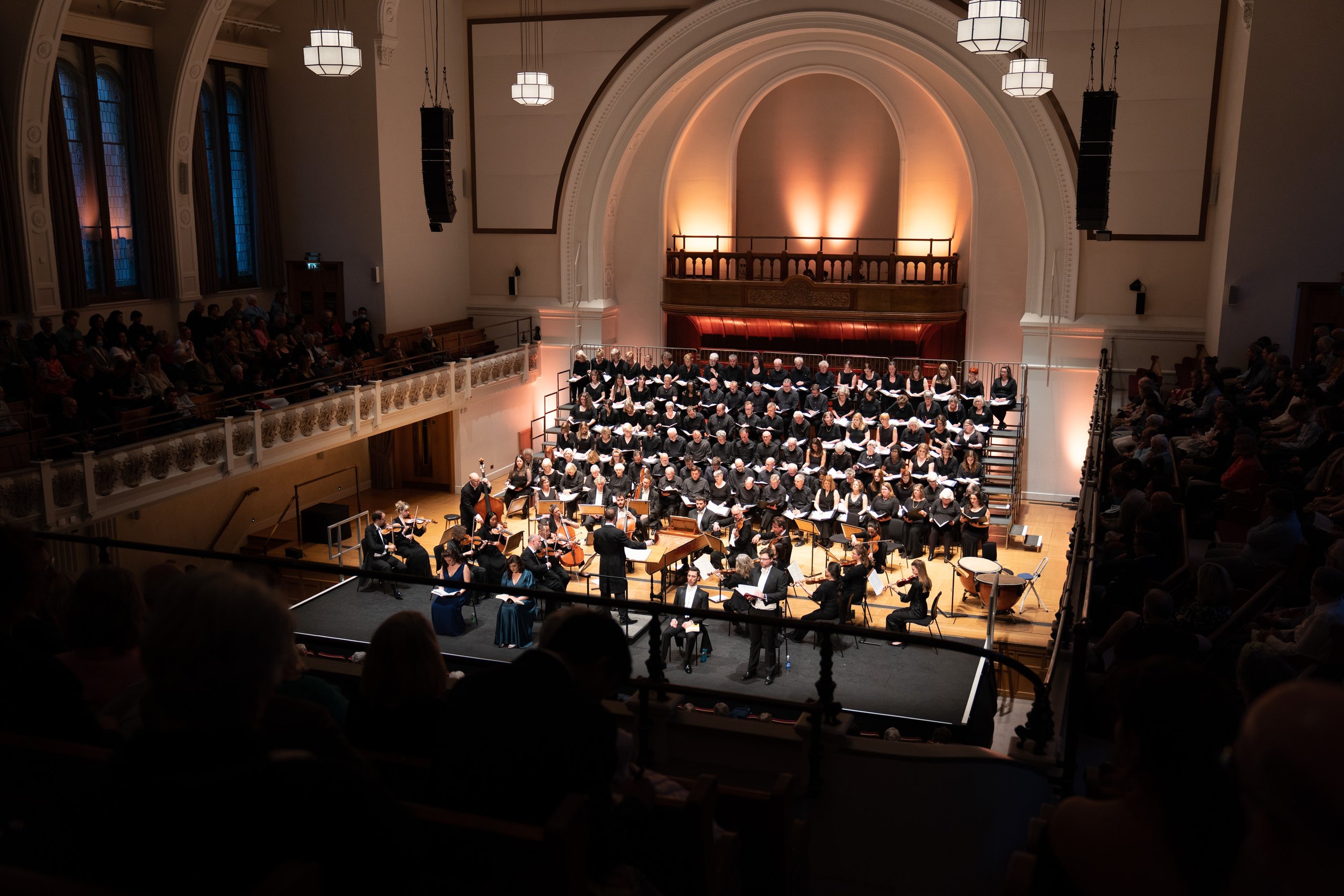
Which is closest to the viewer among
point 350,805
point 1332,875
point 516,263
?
point 1332,875

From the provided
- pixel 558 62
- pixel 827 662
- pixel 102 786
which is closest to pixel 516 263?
pixel 558 62

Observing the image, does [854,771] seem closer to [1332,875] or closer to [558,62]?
[1332,875]

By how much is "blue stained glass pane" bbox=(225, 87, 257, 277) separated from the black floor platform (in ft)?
30.2

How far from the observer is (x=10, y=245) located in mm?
12906

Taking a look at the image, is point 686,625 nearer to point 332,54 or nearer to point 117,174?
point 332,54

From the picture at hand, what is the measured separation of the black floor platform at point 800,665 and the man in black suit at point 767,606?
0.40 feet

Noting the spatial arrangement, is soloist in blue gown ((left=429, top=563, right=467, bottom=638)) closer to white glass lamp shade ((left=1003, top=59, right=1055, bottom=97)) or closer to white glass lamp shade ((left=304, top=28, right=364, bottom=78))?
white glass lamp shade ((left=304, top=28, right=364, bottom=78))

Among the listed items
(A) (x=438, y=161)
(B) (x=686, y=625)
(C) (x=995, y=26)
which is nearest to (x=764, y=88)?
(A) (x=438, y=161)

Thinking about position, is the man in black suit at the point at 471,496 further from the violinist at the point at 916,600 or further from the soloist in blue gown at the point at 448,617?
the violinist at the point at 916,600

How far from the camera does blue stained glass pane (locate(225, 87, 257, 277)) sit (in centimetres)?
1780

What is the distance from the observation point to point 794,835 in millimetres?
3133

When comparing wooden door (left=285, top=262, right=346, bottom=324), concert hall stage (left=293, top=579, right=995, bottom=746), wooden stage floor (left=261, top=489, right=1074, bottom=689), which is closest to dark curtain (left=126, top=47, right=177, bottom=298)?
wooden door (left=285, top=262, right=346, bottom=324)

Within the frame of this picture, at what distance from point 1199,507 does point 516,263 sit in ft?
48.7

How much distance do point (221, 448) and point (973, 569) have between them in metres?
9.00
